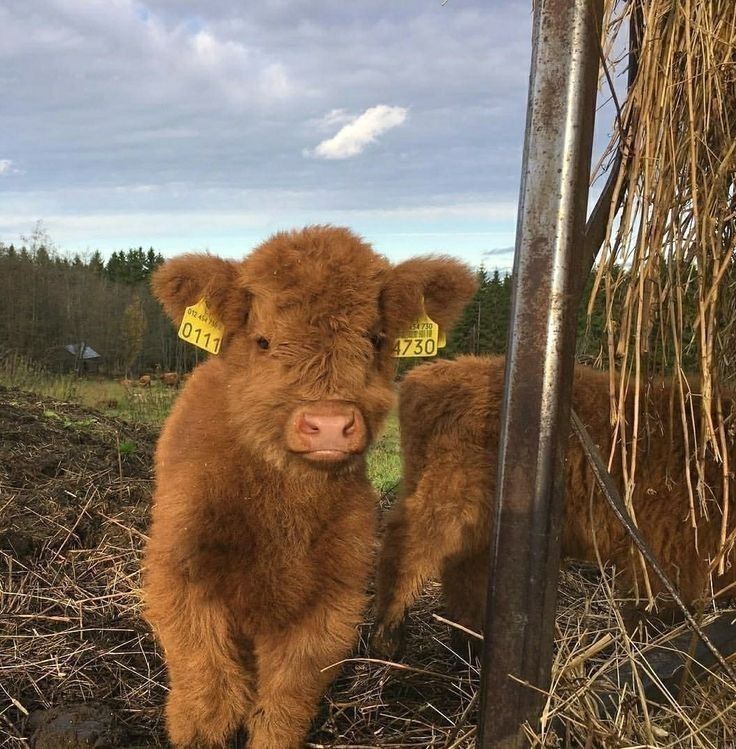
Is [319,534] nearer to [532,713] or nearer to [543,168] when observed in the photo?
[532,713]

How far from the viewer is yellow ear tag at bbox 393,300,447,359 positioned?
334cm

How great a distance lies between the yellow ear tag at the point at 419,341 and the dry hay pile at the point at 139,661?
49.5 inches

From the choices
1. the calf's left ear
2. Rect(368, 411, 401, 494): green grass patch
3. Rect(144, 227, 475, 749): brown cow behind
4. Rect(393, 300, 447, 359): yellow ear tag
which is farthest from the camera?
Rect(368, 411, 401, 494): green grass patch

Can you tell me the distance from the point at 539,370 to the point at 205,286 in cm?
178

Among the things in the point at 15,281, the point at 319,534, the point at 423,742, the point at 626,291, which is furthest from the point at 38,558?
the point at 15,281

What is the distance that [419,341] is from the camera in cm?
335

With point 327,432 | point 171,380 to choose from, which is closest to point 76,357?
point 171,380

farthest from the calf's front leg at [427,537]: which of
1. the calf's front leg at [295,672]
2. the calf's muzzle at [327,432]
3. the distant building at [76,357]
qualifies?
the distant building at [76,357]

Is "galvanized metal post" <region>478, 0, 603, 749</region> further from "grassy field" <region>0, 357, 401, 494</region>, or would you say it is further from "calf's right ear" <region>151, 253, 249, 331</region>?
"grassy field" <region>0, 357, 401, 494</region>

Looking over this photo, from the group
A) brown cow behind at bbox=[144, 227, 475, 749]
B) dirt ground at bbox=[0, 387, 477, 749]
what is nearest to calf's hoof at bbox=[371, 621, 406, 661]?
dirt ground at bbox=[0, 387, 477, 749]

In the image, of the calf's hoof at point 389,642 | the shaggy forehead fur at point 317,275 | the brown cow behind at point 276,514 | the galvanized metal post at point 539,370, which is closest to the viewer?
the galvanized metal post at point 539,370

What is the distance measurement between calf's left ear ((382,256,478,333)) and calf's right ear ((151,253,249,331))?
0.71m

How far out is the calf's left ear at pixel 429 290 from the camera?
3.16 meters

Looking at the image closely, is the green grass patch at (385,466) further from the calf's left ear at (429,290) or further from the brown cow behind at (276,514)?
the brown cow behind at (276,514)
